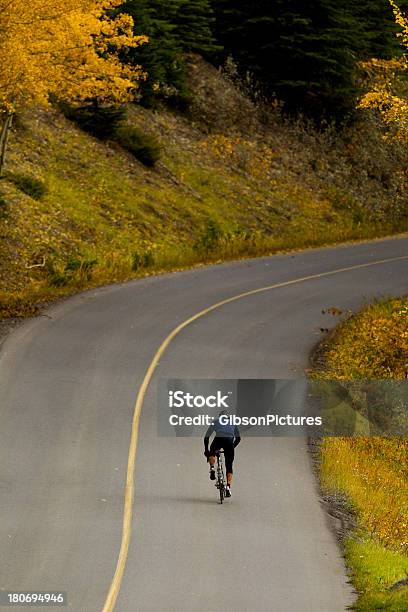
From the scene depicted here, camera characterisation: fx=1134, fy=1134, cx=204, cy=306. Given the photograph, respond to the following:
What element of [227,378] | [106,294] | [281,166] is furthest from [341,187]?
[227,378]

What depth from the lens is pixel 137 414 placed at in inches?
853

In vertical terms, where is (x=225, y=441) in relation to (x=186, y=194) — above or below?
below

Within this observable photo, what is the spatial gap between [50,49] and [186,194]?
16.3 m

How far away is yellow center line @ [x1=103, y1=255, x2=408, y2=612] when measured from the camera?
44.4 feet

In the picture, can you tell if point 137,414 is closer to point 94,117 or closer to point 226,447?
point 226,447

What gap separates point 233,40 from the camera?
53938 mm

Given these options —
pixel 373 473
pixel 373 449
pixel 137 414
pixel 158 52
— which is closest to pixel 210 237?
pixel 158 52

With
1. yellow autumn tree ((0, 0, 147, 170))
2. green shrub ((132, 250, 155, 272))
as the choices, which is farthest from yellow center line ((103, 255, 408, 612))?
yellow autumn tree ((0, 0, 147, 170))

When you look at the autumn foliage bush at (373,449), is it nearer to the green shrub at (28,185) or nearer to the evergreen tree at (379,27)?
the green shrub at (28,185)

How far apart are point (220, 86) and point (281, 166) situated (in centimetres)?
552

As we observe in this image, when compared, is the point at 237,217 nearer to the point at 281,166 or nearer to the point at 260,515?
the point at 281,166

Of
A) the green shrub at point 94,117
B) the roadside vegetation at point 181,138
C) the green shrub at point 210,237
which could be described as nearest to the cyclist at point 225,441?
the roadside vegetation at point 181,138

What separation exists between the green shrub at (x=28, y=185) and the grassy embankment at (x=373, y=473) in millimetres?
12071

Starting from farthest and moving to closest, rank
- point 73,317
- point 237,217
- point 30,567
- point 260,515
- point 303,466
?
point 237,217 < point 73,317 < point 303,466 < point 260,515 < point 30,567
